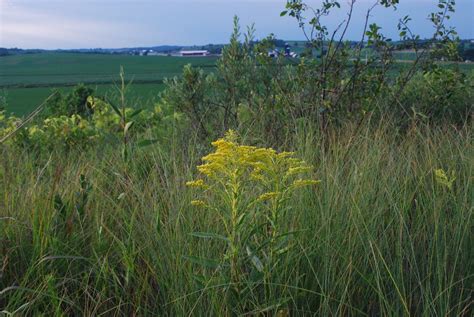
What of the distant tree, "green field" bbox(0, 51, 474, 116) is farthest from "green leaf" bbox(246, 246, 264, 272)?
"green field" bbox(0, 51, 474, 116)

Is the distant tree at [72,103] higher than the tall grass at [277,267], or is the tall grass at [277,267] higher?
the tall grass at [277,267]

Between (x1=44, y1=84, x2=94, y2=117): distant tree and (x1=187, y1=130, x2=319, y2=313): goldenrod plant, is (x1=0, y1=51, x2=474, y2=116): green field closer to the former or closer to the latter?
(x1=44, y1=84, x2=94, y2=117): distant tree

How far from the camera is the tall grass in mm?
2496

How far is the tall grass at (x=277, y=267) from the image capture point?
2496mm

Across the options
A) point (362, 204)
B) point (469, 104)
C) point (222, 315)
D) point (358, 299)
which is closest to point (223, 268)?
point (222, 315)

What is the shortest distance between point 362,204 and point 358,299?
584 mm

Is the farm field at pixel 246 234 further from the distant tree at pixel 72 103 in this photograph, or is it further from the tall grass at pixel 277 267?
the distant tree at pixel 72 103

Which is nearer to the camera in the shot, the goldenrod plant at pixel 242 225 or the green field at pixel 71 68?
the goldenrod plant at pixel 242 225

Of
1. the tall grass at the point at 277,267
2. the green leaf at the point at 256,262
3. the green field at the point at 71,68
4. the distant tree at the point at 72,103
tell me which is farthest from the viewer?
the green field at the point at 71,68

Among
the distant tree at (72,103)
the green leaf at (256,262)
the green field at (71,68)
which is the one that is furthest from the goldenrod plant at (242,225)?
the green field at (71,68)

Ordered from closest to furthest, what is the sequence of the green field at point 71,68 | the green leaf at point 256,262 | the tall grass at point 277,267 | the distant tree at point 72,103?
the green leaf at point 256,262, the tall grass at point 277,267, the distant tree at point 72,103, the green field at point 71,68

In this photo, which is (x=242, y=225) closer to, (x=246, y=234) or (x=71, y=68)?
(x=246, y=234)

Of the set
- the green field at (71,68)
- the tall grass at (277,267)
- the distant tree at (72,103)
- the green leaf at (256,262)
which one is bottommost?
the green field at (71,68)

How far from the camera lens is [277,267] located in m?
2.52
